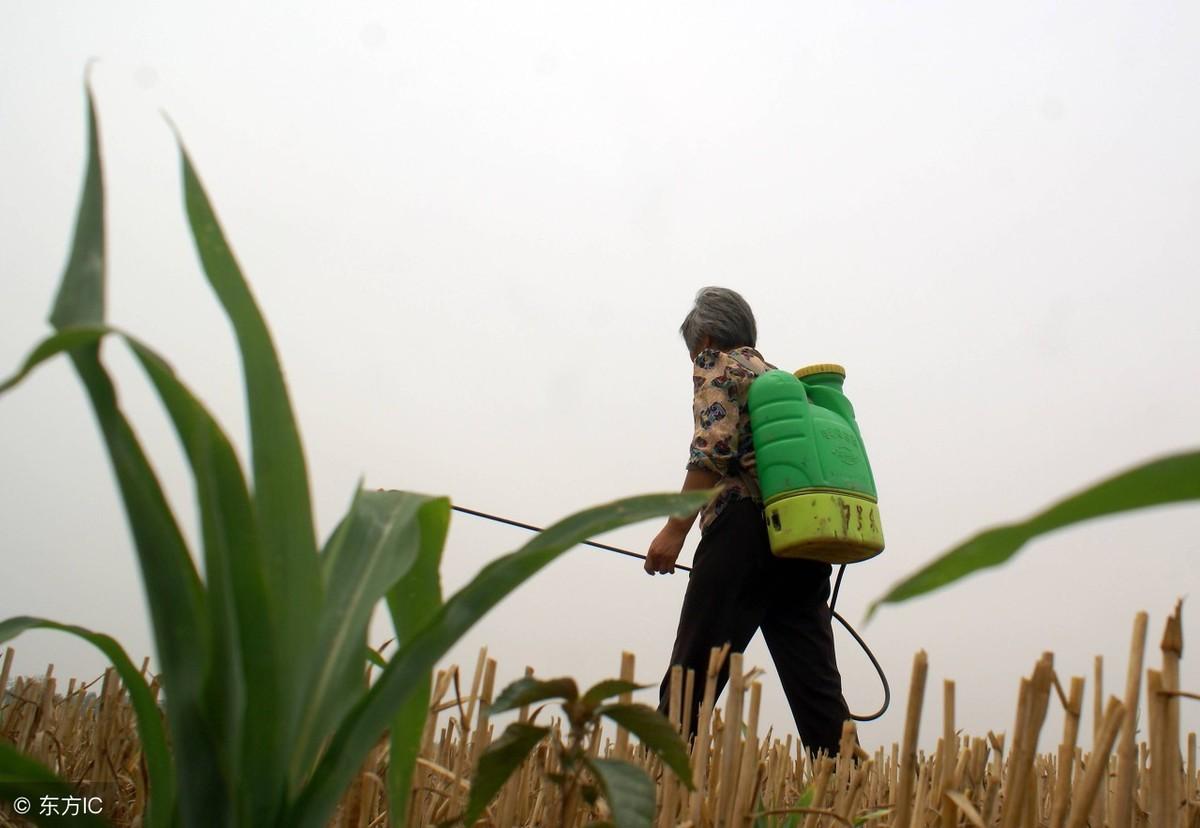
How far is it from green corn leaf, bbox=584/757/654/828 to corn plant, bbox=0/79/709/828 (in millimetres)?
126

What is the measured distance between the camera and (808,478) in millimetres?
2398

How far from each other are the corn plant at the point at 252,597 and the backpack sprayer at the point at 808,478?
1832 mm

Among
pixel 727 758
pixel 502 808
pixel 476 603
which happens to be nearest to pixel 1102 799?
pixel 727 758

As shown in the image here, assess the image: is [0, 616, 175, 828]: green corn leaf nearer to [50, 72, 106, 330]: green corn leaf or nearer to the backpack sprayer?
[50, 72, 106, 330]: green corn leaf

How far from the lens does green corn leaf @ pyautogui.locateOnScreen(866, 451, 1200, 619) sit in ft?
0.96

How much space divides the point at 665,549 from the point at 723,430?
37 centimetres

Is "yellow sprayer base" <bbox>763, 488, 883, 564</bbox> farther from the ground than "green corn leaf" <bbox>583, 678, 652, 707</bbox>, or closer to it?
farther from the ground

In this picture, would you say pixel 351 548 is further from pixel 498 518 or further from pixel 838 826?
pixel 498 518

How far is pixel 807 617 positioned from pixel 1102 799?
1626 millimetres

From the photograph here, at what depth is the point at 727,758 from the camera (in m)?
0.90

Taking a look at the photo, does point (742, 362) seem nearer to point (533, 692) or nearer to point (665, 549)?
point (665, 549)

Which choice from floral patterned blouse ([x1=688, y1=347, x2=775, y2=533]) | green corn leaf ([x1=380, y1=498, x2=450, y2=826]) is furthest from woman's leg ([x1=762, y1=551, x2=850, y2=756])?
green corn leaf ([x1=380, y1=498, x2=450, y2=826])

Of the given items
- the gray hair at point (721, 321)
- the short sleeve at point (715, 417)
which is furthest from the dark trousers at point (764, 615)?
the gray hair at point (721, 321)

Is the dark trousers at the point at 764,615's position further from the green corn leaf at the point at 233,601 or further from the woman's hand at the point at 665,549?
the green corn leaf at the point at 233,601
